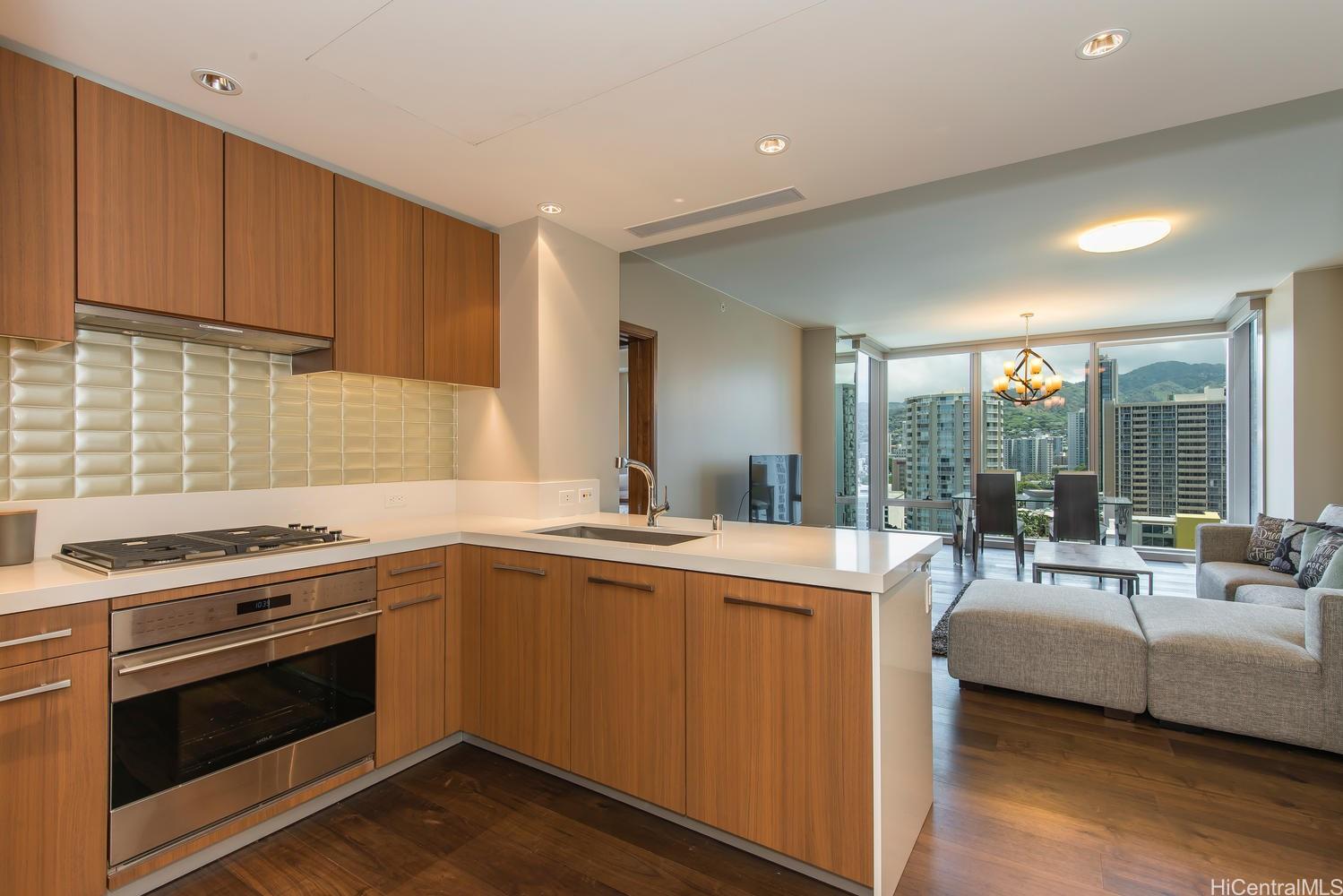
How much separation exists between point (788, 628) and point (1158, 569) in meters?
6.62

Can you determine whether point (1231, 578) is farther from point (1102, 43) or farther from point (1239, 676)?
point (1102, 43)

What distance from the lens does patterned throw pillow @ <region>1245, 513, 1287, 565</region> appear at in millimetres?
4027

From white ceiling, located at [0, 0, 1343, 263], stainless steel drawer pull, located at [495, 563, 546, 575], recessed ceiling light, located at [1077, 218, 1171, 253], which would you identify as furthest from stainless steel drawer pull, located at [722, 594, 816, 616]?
recessed ceiling light, located at [1077, 218, 1171, 253]

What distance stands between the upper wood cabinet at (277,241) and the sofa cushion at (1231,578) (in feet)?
16.5

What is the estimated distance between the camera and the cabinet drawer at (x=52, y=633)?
1.43m

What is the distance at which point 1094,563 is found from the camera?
4.22 metres

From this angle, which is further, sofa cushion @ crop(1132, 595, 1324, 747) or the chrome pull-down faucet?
the chrome pull-down faucet

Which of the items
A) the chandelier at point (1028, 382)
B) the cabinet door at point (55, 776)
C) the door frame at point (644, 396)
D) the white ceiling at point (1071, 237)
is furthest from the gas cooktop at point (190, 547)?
the chandelier at point (1028, 382)

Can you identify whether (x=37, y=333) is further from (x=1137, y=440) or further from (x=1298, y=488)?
(x=1137, y=440)

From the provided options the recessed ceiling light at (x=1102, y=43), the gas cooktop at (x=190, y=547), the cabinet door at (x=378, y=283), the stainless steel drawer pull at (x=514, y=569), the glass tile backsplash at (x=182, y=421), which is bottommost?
the stainless steel drawer pull at (x=514, y=569)

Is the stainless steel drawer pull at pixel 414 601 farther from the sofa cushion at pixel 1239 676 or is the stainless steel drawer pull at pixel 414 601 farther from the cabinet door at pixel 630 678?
the sofa cushion at pixel 1239 676

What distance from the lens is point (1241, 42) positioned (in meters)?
1.65

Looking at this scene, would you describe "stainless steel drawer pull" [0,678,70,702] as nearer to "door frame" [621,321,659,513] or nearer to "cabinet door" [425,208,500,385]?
"cabinet door" [425,208,500,385]

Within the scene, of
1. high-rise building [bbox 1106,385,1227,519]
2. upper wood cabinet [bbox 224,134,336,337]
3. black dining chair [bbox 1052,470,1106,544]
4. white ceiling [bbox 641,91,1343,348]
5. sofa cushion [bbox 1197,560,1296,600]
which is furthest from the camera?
high-rise building [bbox 1106,385,1227,519]
